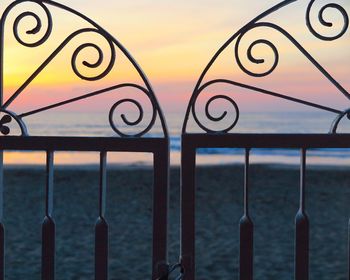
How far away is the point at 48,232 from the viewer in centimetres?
284

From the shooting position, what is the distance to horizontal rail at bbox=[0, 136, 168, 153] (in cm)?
271

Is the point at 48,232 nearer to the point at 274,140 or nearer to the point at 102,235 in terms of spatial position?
the point at 102,235

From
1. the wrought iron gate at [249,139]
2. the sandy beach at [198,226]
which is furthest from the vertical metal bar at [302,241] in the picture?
the sandy beach at [198,226]

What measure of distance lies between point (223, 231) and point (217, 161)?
486 inches

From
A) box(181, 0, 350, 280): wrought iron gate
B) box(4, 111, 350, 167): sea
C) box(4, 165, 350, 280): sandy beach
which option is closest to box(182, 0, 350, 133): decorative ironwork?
box(181, 0, 350, 280): wrought iron gate

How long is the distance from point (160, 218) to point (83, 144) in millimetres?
442

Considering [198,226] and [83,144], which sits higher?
[83,144]

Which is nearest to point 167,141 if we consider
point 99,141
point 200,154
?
point 99,141

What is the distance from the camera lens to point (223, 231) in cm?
763

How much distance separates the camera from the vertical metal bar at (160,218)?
2.72 m

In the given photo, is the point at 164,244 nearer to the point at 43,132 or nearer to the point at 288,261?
the point at 288,261

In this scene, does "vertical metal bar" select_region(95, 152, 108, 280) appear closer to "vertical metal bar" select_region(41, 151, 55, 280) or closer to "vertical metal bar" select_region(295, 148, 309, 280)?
"vertical metal bar" select_region(41, 151, 55, 280)

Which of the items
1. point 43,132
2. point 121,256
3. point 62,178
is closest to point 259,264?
point 121,256

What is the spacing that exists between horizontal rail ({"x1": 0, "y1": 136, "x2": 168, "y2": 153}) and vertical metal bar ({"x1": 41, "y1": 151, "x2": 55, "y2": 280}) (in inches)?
2.1
